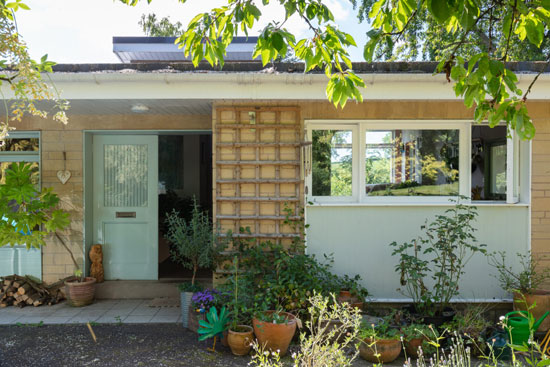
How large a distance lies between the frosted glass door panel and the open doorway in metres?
1.35

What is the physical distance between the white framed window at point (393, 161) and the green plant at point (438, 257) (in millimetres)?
440

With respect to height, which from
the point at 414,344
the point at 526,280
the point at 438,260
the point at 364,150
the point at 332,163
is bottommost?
the point at 414,344

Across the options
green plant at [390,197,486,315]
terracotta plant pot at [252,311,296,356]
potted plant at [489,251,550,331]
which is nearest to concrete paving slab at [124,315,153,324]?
terracotta plant pot at [252,311,296,356]

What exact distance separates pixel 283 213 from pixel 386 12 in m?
2.96

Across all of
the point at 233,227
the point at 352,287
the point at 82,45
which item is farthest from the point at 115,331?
the point at 82,45

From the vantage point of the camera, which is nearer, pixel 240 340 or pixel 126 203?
pixel 240 340

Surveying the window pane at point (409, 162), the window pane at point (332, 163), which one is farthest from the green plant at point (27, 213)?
the window pane at point (409, 162)

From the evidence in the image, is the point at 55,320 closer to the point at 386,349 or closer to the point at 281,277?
the point at 281,277

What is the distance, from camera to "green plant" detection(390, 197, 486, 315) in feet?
15.7

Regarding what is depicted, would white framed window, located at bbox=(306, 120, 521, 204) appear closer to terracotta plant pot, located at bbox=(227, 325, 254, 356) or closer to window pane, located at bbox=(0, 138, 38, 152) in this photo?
terracotta plant pot, located at bbox=(227, 325, 254, 356)

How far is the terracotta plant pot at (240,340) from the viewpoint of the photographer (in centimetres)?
414

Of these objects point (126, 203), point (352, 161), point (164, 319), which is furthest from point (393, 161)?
point (126, 203)

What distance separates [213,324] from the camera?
423cm

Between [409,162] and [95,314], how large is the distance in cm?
444
